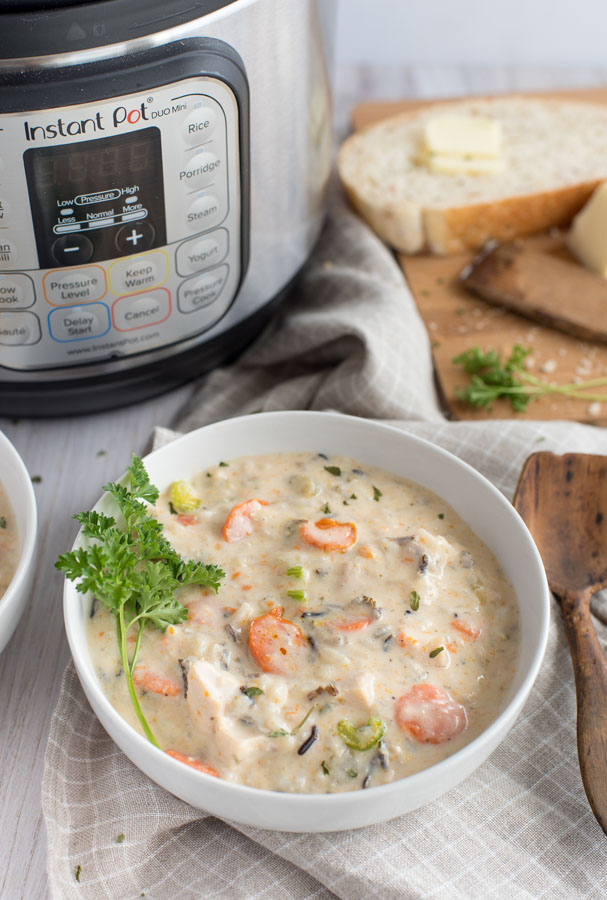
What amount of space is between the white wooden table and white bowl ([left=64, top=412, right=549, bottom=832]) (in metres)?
0.20

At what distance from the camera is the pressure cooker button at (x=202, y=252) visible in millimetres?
1484

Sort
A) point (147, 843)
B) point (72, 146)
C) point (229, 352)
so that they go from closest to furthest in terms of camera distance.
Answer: point (147, 843) < point (72, 146) < point (229, 352)

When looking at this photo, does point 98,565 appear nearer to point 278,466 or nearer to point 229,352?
point 278,466

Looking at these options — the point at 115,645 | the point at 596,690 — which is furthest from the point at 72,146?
the point at 596,690

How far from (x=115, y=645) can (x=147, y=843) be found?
0.79ft

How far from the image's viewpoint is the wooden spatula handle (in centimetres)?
116

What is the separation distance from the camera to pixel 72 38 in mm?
1186

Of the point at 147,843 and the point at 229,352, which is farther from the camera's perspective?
the point at 229,352

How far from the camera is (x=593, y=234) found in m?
2.01

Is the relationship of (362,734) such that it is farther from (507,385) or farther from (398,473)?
(507,385)

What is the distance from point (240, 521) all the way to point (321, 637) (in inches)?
9.0

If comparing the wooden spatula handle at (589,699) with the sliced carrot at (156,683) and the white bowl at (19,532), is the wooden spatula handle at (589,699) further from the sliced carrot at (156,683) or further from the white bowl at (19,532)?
the white bowl at (19,532)

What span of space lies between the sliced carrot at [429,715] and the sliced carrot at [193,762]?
0.73ft

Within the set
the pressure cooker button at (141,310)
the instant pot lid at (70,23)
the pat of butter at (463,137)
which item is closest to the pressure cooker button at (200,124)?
the instant pot lid at (70,23)
